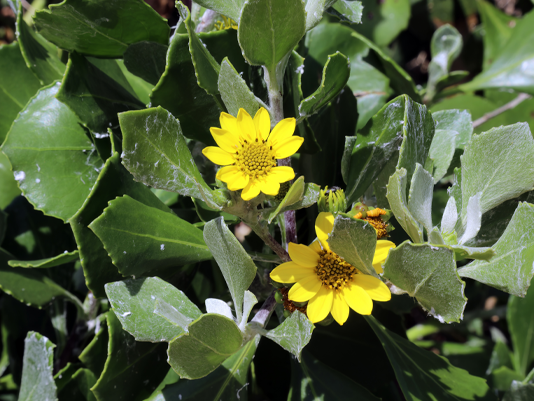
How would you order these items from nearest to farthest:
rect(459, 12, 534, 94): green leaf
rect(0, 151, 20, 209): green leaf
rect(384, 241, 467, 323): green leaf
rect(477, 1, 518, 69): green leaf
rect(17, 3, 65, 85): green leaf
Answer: rect(384, 241, 467, 323): green leaf
rect(17, 3, 65, 85): green leaf
rect(0, 151, 20, 209): green leaf
rect(459, 12, 534, 94): green leaf
rect(477, 1, 518, 69): green leaf

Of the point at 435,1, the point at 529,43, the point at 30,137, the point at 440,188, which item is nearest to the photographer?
the point at 30,137

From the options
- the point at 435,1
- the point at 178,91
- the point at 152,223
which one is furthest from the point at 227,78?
the point at 435,1

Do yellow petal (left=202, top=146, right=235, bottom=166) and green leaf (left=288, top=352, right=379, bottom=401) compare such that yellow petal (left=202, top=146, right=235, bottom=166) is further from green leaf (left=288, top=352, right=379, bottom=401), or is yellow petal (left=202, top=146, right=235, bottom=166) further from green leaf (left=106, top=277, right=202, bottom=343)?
green leaf (left=288, top=352, right=379, bottom=401)

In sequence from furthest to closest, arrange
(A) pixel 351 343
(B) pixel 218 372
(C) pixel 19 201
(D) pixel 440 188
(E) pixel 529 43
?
(D) pixel 440 188
(E) pixel 529 43
(C) pixel 19 201
(A) pixel 351 343
(B) pixel 218 372

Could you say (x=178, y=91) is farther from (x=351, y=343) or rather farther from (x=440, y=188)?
(x=440, y=188)

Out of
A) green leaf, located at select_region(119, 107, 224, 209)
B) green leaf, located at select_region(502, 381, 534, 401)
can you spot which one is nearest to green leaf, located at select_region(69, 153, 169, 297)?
green leaf, located at select_region(119, 107, 224, 209)

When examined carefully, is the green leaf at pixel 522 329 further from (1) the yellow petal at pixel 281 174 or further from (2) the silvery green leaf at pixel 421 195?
(1) the yellow petal at pixel 281 174
